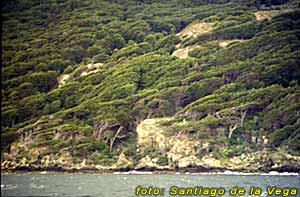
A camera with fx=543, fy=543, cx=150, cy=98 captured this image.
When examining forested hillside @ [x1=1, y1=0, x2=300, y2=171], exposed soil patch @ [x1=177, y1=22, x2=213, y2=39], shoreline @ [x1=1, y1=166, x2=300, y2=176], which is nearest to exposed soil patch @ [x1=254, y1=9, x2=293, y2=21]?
forested hillside @ [x1=1, y1=0, x2=300, y2=171]

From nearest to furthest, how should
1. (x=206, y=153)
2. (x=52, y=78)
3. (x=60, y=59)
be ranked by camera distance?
(x=206, y=153) < (x=52, y=78) < (x=60, y=59)

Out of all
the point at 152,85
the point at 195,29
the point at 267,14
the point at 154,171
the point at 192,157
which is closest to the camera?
the point at 154,171

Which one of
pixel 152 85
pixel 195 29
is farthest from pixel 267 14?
pixel 152 85

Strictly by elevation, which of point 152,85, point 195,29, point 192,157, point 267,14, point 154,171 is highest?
point 267,14

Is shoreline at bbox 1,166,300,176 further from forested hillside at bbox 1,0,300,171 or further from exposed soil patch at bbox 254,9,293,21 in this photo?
exposed soil patch at bbox 254,9,293,21

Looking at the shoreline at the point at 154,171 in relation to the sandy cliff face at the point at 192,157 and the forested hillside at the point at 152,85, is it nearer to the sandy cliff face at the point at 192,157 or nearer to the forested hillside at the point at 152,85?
the sandy cliff face at the point at 192,157

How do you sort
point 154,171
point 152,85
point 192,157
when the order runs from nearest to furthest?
1. point 154,171
2. point 192,157
3. point 152,85

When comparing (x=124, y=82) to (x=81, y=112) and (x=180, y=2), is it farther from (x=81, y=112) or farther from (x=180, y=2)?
(x=180, y=2)

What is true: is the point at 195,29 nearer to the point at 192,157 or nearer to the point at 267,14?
the point at 267,14

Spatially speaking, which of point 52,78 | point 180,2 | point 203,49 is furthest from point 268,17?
point 52,78
